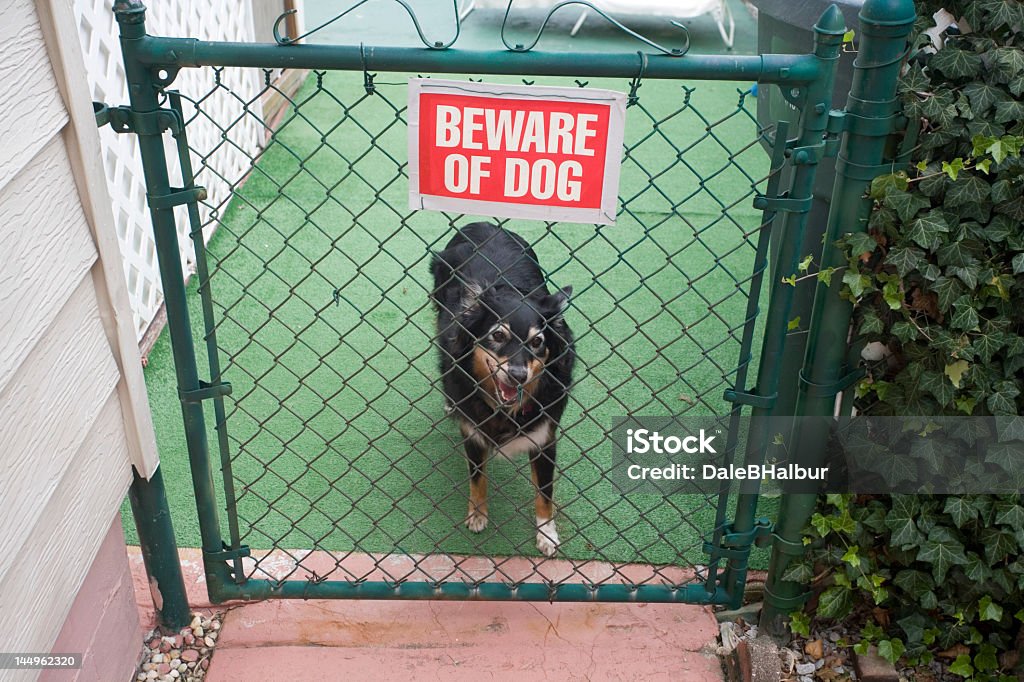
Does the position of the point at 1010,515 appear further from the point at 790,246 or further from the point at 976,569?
the point at 790,246

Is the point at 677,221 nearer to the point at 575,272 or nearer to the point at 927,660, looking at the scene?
the point at 575,272

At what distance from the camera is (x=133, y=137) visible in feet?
12.9

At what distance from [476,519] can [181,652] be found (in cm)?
98

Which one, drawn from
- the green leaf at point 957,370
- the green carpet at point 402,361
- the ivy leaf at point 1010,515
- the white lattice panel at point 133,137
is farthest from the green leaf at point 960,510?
the white lattice panel at point 133,137

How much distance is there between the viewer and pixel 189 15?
4418 mm

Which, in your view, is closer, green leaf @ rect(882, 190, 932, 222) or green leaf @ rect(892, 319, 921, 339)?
green leaf @ rect(882, 190, 932, 222)

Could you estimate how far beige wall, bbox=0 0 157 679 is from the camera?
154cm

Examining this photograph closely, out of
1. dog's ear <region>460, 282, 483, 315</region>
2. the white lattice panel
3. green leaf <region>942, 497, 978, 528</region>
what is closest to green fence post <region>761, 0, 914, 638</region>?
green leaf <region>942, 497, 978, 528</region>

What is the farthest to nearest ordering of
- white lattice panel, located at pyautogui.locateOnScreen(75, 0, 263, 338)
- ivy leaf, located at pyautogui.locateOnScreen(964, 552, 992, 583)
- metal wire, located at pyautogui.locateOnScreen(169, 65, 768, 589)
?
white lattice panel, located at pyautogui.locateOnScreen(75, 0, 263, 338) < metal wire, located at pyautogui.locateOnScreen(169, 65, 768, 589) < ivy leaf, located at pyautogui.locateOnScreen(964, 552, 992, 583)

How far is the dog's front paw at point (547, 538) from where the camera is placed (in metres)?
2.78

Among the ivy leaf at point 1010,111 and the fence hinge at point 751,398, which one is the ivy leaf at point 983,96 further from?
the fence hinge at point 751,398

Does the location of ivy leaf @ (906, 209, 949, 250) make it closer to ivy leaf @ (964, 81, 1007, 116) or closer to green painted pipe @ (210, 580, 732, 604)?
ivy leaf @ (964, 81, 1007, 116)

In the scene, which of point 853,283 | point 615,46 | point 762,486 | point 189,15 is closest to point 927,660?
point 762,486

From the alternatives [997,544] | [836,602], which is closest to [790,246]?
[997,544]
